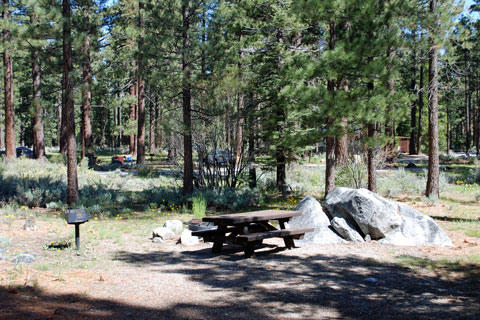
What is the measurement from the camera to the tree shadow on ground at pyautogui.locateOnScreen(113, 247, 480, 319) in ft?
15.6

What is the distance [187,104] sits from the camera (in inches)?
523

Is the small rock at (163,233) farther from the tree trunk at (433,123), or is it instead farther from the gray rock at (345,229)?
the tree trunk at (433,123)

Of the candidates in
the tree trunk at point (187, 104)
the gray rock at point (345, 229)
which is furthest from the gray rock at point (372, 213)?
the tree trunk at point (187, 104)

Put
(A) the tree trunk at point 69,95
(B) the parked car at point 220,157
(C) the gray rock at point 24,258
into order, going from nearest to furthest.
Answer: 1. (C) the gray rock at point 24,258
2. (A) the tree trunk at point 69,95
3. (B) the parked car at point 220,157

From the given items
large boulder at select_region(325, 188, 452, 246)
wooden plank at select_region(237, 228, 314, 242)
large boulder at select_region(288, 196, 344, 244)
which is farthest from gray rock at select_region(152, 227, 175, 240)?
large boulder at select_region(325, 188, 452, 246)

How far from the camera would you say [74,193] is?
12.1 m

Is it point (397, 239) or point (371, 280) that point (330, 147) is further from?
point (371, 280)

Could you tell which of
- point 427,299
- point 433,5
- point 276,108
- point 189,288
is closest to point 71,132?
point 276,108

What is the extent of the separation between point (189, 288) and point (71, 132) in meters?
7.44

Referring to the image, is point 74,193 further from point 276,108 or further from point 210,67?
point 276,108

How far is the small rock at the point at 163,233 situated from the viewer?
28.9ft

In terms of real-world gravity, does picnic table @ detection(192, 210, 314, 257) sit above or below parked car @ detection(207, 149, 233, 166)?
below

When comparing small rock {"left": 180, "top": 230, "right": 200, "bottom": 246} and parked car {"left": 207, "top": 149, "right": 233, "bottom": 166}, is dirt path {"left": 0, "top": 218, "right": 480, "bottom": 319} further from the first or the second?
parked car {"left": 207, "top": 149, "right": 233, "bottom": 166}

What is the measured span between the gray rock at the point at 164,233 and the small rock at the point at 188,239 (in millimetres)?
477
